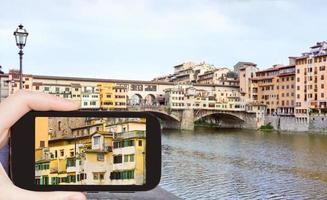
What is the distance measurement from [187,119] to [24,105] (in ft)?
214

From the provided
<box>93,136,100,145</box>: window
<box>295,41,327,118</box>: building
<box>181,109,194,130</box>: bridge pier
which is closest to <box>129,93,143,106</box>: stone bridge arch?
<box>181,109,194,130</box>: bridge pier

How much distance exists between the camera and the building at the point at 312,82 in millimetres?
56250

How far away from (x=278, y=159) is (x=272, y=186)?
30.7 feet

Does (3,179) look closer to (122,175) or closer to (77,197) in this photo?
(77,197)

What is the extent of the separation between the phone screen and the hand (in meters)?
0.07

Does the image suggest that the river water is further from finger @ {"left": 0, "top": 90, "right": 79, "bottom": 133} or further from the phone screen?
finger @ {"left": 0, "top": 90, "right": 79, "bottom": 133}

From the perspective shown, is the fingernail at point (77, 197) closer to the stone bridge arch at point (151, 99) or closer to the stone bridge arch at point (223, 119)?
the stone bridge arch at point (223, 119)

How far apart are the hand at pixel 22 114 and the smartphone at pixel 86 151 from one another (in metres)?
0.03

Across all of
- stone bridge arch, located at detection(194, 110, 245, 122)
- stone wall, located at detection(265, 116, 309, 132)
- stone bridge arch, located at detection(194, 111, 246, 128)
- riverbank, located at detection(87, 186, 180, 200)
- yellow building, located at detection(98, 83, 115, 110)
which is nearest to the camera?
riverbank, located at detection(87, 186, 180, 200)

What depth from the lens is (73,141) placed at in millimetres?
1331

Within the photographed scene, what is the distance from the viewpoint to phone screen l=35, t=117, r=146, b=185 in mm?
1158

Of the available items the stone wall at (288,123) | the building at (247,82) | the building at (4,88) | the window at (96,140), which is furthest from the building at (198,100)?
the window at (96,140)

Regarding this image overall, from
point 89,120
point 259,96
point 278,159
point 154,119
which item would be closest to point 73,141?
point 89,120

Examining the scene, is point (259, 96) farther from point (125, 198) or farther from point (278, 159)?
point (125, 198)
